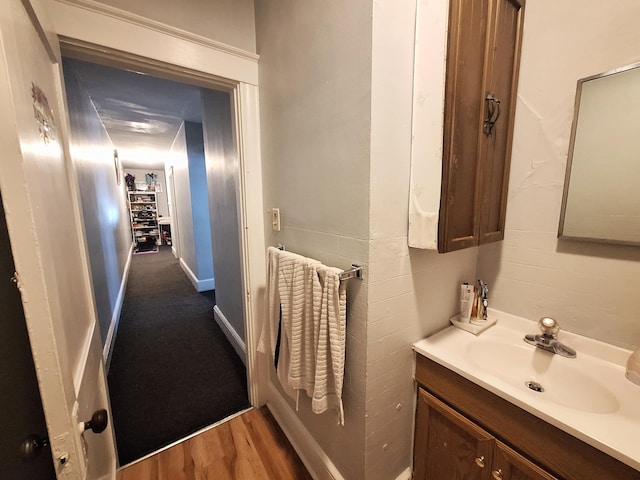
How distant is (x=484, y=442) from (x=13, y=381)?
138 cm

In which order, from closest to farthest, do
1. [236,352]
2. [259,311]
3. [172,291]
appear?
[259,311], [236,352], [172,291]

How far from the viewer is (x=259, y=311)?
1584mm

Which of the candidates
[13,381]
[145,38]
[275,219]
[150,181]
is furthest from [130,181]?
[13,381]

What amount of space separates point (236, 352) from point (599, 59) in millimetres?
2767

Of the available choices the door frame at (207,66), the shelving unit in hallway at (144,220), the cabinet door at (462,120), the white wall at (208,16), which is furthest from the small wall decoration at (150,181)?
the cabinet door at (462,120)

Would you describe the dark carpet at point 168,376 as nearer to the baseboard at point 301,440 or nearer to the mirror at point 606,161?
the baseboard at point 301,440

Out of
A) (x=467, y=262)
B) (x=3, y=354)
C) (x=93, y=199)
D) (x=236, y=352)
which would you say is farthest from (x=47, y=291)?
(x=93, y=199)

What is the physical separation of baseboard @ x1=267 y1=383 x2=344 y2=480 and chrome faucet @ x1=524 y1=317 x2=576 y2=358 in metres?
1.03

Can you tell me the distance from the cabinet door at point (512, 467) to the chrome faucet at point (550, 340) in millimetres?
439

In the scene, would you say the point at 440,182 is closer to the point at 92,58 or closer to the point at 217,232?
the point at 92,58

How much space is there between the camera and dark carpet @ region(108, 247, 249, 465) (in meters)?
1.58

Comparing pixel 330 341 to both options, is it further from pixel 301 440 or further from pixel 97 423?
pixel 301 440

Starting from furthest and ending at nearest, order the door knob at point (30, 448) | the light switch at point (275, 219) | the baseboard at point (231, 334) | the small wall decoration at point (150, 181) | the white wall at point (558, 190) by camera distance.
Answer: the small wall decoration at point (150, 181) < the baseboard at point (231, 334) < the light switch at point (275, 219) < the white wall at point (558, 190) < the door knob at point (30, 448)

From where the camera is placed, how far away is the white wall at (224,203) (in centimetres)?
204
